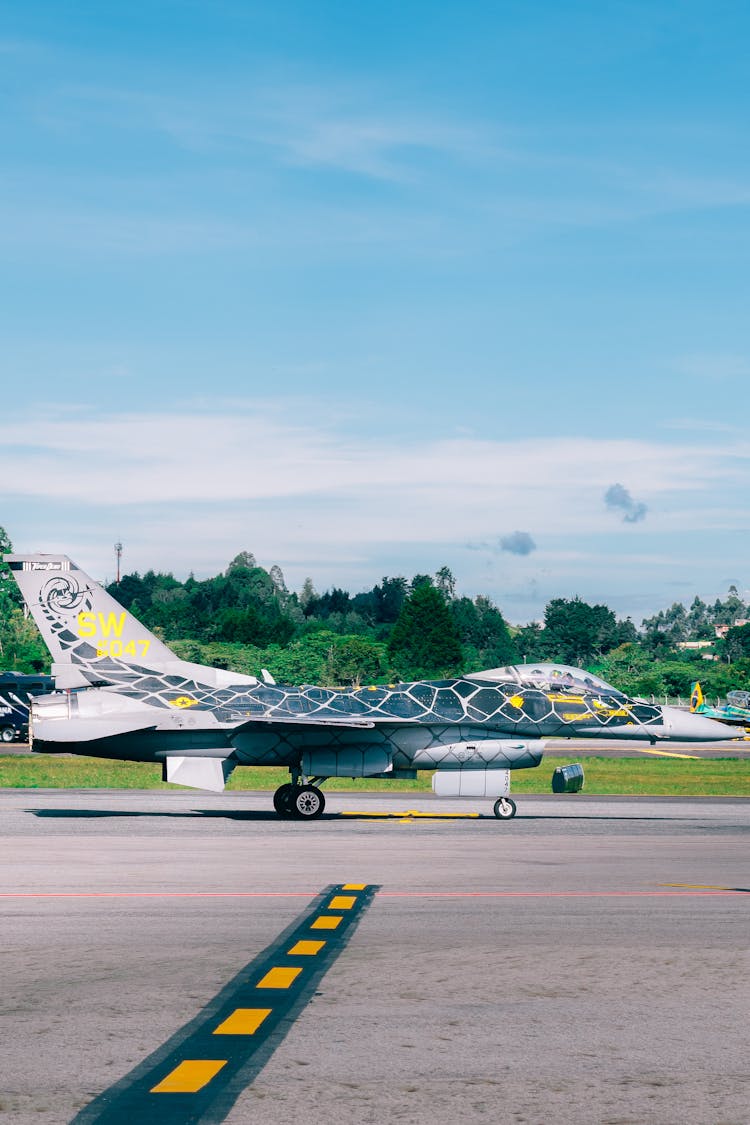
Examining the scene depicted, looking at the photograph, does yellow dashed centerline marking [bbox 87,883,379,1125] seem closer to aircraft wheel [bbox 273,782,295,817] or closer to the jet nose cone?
aircraft wheel [bbox 273,782,295,817]

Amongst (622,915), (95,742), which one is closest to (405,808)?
(95,742)

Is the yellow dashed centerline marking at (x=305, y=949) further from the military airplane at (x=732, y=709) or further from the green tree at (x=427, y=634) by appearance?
the green tree at (x=427, y=634)

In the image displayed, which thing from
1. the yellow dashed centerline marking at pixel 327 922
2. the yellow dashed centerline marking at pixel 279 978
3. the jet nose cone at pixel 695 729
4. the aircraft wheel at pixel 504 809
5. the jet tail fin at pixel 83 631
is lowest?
the aircraft wheel at pixel 504 809

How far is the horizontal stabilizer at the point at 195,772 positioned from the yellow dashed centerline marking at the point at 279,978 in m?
17.3

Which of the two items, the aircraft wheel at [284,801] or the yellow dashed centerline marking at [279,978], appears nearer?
the yellow dashed centerline marking at [279,978]

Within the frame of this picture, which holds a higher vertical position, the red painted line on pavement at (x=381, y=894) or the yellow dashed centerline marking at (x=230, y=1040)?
the yellow dashed centerline marking at (x=230, y=1040)

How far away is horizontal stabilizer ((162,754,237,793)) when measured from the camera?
93.1 feet

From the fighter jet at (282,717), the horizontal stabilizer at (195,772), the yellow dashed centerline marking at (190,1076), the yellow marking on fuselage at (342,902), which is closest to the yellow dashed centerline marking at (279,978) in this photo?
the yellow dashed centerline marking at (190,1076)

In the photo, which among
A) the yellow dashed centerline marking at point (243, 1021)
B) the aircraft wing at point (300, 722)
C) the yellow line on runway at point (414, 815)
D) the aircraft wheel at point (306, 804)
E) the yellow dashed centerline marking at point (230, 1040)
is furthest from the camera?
the yellow line on runway at point (414, 815)

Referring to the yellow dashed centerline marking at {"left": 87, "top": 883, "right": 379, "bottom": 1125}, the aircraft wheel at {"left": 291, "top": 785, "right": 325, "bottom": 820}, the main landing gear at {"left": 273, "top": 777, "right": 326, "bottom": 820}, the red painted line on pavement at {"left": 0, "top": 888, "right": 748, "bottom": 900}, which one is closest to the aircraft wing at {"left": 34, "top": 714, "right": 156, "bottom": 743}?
the main landing gear at {"left": 273, "top": 777, "right": 326, "bottom": 820}

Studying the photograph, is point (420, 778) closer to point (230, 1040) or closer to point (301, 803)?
point (301, 803)

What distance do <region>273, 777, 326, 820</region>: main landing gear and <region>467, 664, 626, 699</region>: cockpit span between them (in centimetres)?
472

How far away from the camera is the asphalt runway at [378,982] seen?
7562mm

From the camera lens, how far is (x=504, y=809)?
97.4 feet
